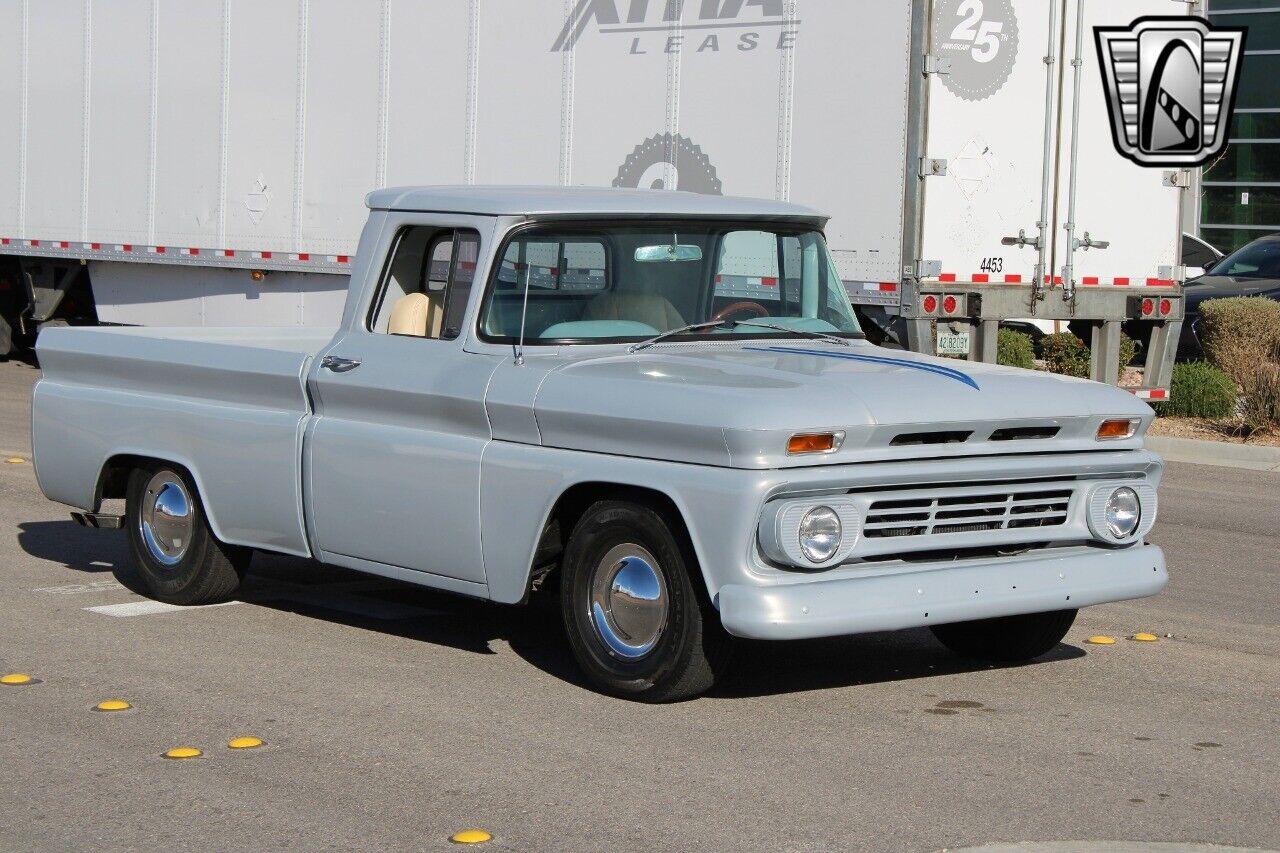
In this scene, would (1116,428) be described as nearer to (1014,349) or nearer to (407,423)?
(407,423)

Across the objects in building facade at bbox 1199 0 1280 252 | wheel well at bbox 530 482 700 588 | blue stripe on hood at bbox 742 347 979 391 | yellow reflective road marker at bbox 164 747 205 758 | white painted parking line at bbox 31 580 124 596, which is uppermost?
building facade at bbox 1199 0 1280 252

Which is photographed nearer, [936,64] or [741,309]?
[741,309]

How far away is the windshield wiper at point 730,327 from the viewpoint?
7113mm

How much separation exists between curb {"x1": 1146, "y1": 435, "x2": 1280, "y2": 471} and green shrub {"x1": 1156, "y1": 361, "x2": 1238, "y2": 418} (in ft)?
3.82

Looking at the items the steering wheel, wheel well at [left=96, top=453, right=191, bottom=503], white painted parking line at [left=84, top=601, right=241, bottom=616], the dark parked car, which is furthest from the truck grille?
the dark parked car

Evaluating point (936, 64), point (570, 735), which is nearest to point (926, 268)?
point (936, 64)

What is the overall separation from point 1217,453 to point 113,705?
11.4 metres

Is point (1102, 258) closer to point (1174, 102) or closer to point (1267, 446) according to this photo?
point (1267, 446)

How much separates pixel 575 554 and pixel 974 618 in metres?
1.38

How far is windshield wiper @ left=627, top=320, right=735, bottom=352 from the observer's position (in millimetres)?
7074

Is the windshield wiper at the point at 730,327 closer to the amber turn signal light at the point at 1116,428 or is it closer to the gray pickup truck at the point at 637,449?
the gray pickup truck at the point at 637,449

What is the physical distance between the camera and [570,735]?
6.09 meters

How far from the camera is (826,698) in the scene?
262 inches

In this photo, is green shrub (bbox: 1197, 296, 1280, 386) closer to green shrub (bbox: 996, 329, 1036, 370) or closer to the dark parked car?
green shrub (bbox: 996, 329, 1036, 370)
